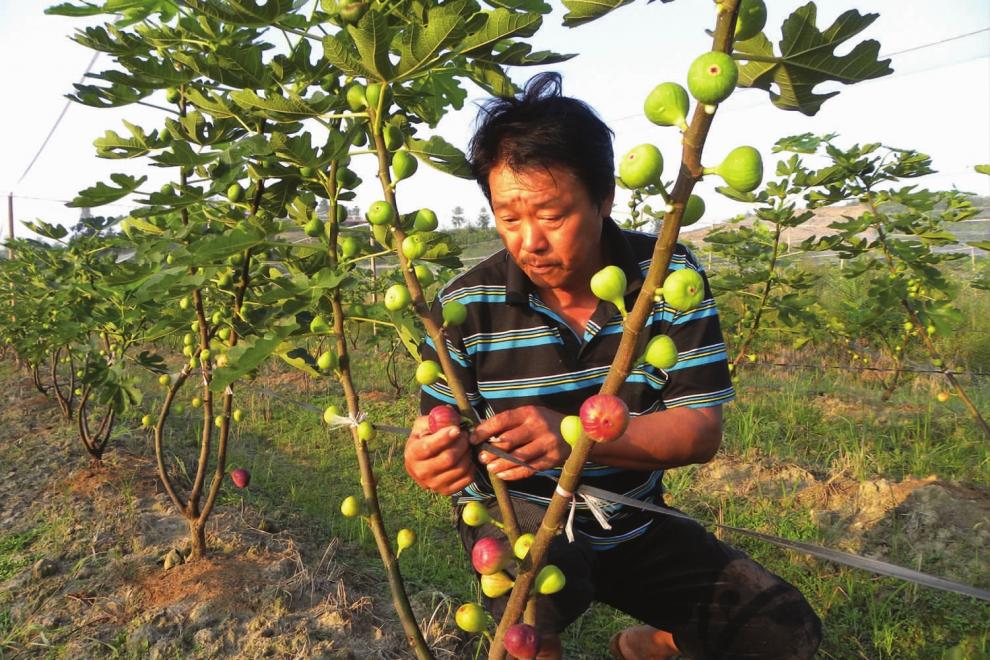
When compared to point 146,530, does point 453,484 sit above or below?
above

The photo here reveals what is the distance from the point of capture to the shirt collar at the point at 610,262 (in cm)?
184

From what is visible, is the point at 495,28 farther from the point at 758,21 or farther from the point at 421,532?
the point at 421,532

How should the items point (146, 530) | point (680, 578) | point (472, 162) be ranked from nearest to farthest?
point (472, 162), point (680, 578), point (146, 530)

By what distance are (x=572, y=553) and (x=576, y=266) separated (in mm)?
718

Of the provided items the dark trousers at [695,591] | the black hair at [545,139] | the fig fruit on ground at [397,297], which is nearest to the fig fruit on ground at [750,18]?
the fig fruit on ground at [397,297]

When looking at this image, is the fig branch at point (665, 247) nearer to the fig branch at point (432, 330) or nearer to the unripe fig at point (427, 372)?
the fig branch at point (432, 330)

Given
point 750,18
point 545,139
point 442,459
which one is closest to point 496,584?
point 442,459

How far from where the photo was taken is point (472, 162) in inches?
68.1

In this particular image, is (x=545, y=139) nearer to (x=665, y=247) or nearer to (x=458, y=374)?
(x=458, y=374)

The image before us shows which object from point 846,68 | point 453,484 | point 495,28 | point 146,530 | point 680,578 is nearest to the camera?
point 846,68

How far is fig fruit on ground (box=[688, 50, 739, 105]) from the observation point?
2.27 ft

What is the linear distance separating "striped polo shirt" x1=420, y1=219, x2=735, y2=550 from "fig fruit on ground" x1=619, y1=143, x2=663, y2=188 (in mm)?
1051

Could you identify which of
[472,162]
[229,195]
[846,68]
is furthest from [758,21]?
[229,195]

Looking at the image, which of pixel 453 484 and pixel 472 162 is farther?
pixel 472 162
